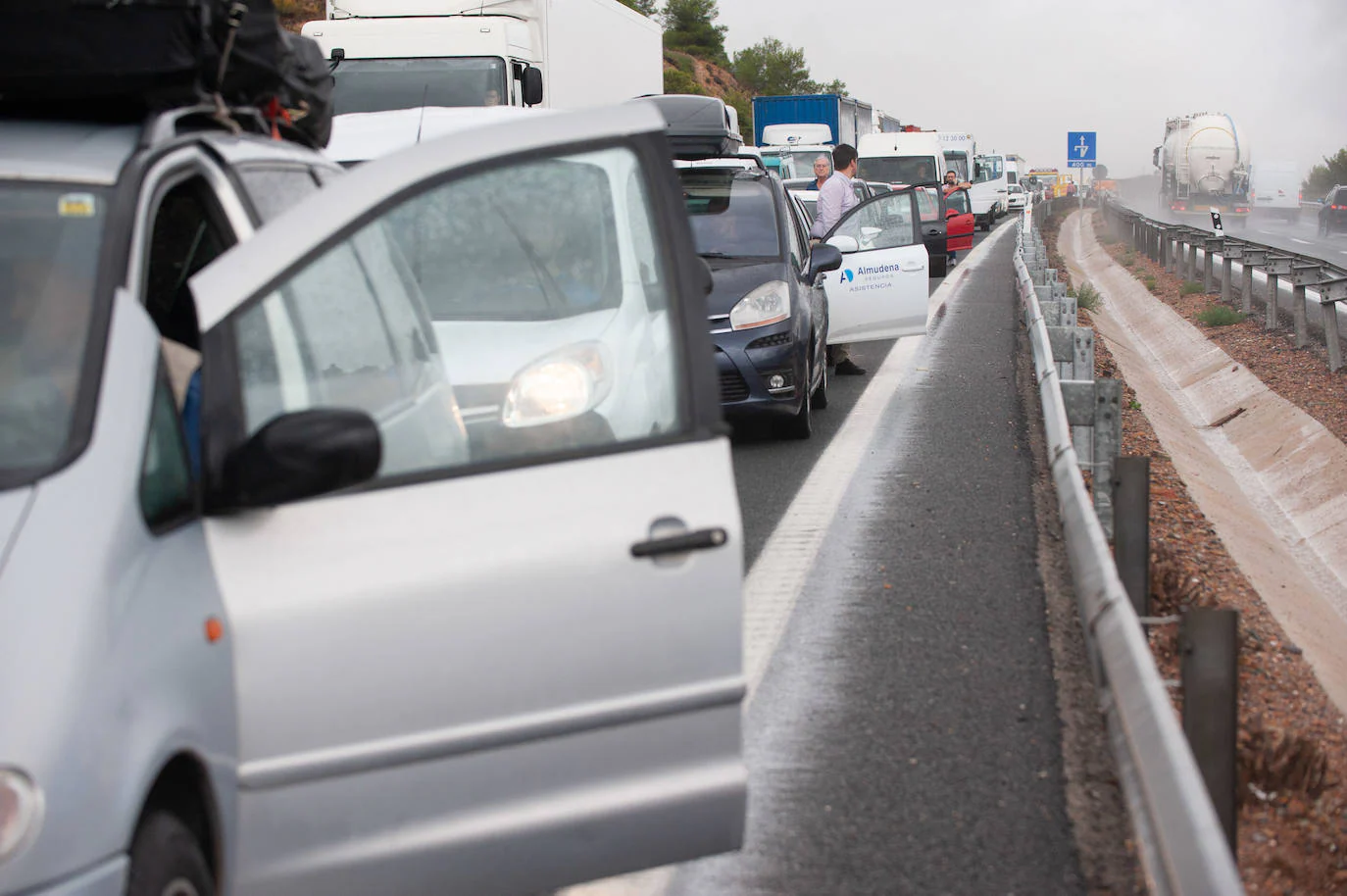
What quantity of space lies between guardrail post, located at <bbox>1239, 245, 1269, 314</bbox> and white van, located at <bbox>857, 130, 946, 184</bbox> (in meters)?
17.2

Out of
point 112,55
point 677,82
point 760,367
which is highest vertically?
point 677,82

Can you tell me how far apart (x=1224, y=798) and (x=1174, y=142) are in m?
62.3

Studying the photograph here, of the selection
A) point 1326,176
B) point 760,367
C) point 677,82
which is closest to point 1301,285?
point 760,367

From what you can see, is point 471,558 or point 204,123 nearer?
point 471,558

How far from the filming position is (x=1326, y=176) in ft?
307

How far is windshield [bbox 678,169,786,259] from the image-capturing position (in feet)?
34.0

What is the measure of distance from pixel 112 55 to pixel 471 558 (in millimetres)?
1267

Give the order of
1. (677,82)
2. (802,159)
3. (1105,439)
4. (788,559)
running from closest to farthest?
(788,559) → (1105,439) → (802,159) → (677,82)

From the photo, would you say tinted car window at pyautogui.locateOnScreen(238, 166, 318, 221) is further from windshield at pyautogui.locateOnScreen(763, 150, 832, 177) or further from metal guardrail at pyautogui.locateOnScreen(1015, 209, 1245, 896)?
windshield at pyautogui.locateOnScreen(763, 150, 832, 177)

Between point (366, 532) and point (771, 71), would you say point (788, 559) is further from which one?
point (771, 71)

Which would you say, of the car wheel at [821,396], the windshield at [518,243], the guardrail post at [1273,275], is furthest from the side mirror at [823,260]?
the guardrail post at [1273,275]

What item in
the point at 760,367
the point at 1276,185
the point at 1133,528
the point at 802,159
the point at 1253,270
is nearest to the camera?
the point at 1133,528

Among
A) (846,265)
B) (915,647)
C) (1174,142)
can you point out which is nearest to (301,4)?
(1174,142)

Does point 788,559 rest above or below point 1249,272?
below
